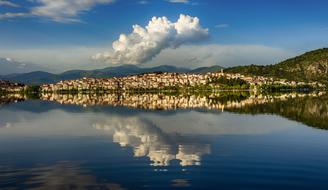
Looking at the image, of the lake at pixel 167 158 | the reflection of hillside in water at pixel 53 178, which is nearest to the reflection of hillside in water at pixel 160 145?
the lake at pixel 167 158

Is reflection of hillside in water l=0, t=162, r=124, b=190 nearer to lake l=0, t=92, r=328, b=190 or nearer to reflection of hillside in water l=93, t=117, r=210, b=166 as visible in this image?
lake l=0, t=92, r=328, b=190

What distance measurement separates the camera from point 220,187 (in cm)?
2286

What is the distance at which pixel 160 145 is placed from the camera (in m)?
39.2

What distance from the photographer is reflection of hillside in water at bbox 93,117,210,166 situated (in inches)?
1242

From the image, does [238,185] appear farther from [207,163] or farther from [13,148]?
[13,148]

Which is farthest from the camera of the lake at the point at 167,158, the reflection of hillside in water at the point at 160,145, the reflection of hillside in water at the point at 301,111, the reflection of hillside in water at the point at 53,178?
the reflection of hillside in water at the point at 301,111

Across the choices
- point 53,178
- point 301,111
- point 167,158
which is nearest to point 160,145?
point 167,158

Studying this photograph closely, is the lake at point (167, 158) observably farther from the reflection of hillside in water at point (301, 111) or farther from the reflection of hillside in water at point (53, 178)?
the reflection of hillside in water at point (301, 111)

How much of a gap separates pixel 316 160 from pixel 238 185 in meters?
10.5

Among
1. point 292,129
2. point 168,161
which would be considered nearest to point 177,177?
point 168,161

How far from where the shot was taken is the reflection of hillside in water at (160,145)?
31.5 meters

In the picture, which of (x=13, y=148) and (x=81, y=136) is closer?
(x=13, y=148)

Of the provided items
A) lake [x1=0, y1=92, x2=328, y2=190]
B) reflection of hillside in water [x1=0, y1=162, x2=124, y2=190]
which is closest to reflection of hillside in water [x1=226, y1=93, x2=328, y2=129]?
lake [x1=0, y1=92, x2=328, y2=190]

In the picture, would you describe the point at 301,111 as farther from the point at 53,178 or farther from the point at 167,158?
the point at 53,178
